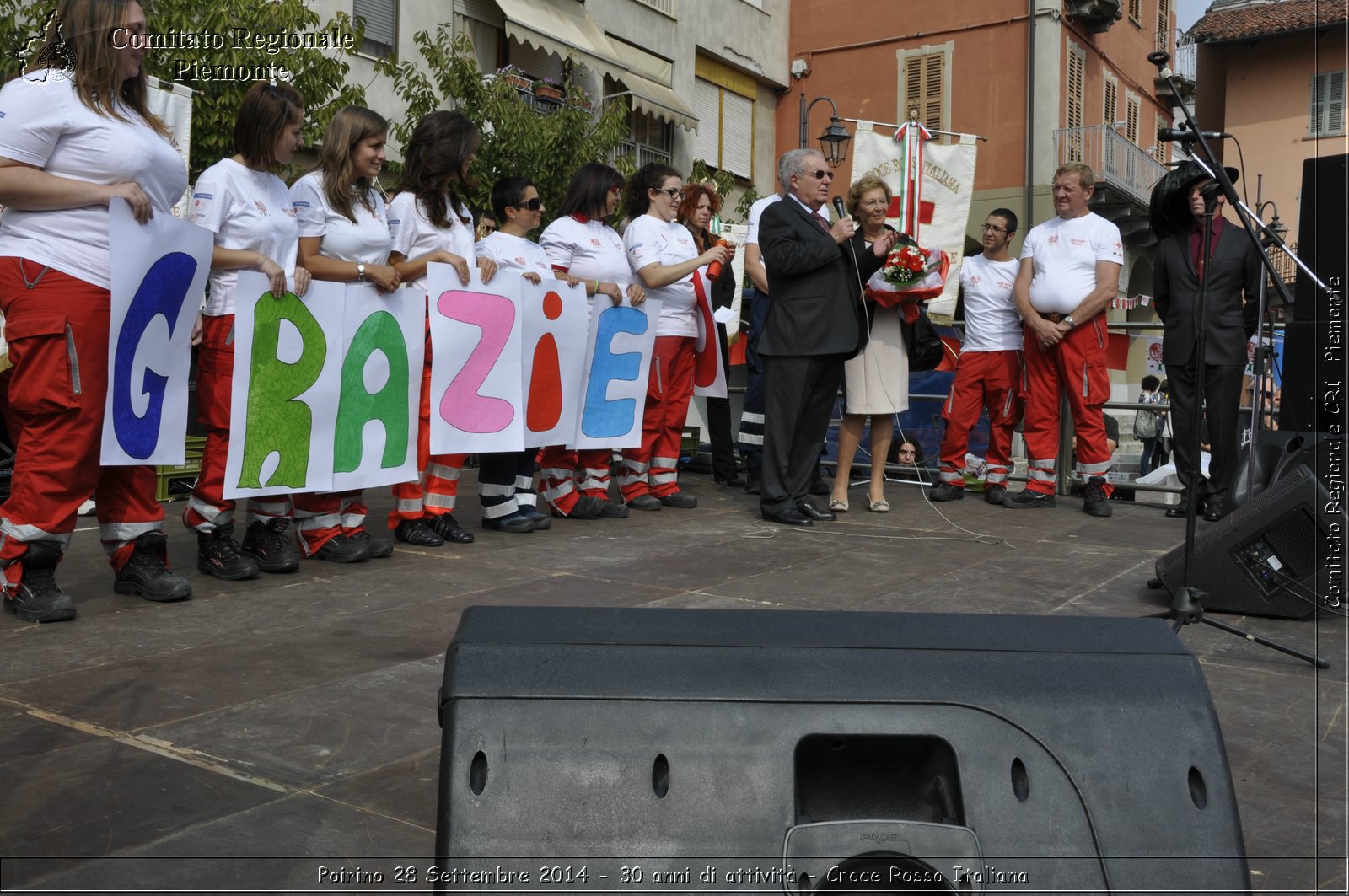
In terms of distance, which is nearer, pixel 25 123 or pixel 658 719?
pixel 658 719

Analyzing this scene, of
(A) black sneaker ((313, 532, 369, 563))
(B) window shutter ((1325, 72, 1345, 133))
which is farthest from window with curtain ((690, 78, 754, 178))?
(B) window shutter ((1325, 72, 1345, 133))

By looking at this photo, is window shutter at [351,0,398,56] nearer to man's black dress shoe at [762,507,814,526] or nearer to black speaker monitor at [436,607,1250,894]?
man's black dress shoe at [762,507,814,526]

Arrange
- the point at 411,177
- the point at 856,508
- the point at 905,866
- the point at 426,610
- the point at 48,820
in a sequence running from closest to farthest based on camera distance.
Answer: the point at 905,866, the point at 48,820, the point at 426,610, the point at 411,177, the point at 856,508

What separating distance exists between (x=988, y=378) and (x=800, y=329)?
1805 mm

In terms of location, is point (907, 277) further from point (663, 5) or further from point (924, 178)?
point (663, 5)

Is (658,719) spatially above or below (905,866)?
above

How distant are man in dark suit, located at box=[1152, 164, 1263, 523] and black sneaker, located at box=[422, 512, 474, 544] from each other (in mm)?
4233

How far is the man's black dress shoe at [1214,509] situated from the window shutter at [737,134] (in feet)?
60.2

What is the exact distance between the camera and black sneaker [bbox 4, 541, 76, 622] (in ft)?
14.1

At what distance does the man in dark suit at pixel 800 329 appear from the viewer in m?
7.11

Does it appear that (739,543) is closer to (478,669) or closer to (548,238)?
(548,238)

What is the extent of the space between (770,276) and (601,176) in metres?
1.11

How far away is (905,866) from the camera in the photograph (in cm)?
169

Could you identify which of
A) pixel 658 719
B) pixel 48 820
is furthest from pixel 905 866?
pixel 48 820
